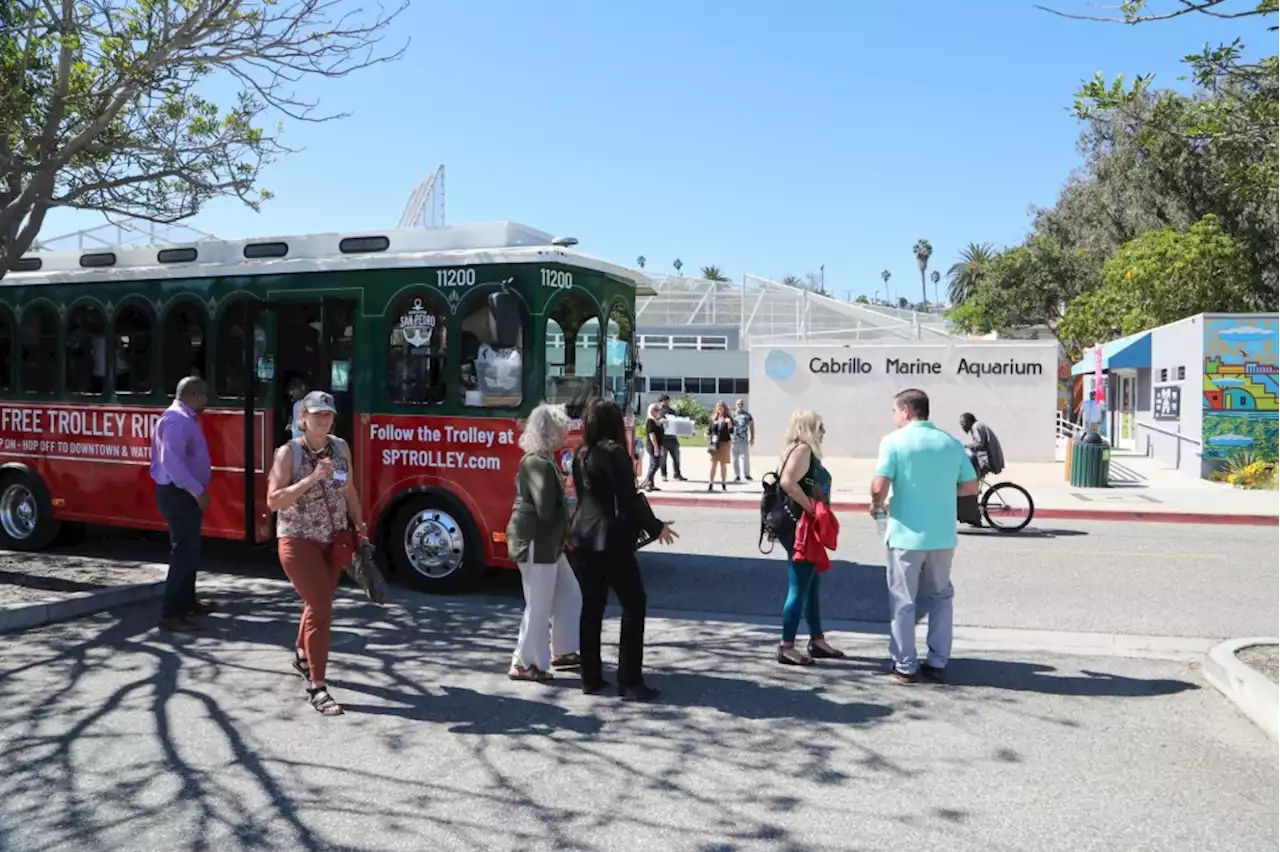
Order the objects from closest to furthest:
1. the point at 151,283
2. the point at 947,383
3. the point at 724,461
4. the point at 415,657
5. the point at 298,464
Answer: the point at 298,464, the point at 415,657, the point at 151,283, the point at 724,461, the point at 947,383

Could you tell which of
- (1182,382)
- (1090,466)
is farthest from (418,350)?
(1182,382)

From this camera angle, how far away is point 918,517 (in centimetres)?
637

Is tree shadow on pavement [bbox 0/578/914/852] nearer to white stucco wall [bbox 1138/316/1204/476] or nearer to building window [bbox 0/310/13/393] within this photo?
building window [bbox 0/310/13/393]

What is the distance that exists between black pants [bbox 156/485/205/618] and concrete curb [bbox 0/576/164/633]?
0.93 metres

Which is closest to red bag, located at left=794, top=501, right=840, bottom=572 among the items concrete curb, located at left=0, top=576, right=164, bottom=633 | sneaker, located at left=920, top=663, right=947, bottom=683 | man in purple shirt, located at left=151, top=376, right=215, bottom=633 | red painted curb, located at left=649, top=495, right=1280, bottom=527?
sneaker, located at left=920, top=663, right=947, bottom=683

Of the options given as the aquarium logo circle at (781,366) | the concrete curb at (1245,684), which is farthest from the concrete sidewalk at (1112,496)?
the concrete curb at (1245,684)

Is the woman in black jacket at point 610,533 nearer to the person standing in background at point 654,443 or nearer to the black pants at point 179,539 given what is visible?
the black pants at point 179,539

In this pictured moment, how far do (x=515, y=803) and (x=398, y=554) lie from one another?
4.95 metres

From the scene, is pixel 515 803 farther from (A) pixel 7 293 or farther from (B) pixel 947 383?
(B) pixel 947 383

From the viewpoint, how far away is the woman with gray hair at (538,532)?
6.43 m

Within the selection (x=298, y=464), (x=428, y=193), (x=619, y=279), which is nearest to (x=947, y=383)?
(x=428, y=193)

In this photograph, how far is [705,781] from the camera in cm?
500

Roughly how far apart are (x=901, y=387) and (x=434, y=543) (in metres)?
19.8

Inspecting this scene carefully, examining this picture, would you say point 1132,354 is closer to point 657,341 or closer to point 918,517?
point 918,517
